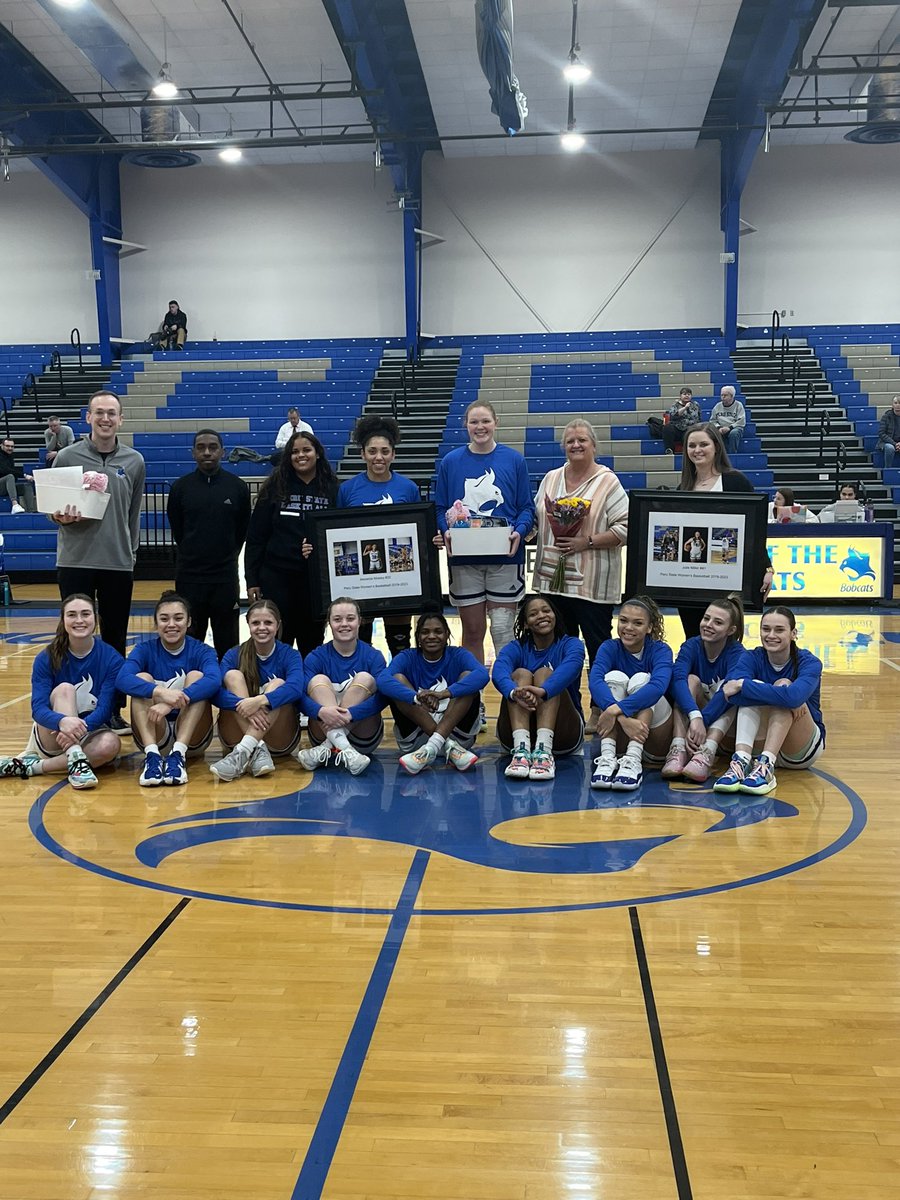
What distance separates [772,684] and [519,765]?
116 centimetres

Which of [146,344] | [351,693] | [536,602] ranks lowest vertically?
[351,693]

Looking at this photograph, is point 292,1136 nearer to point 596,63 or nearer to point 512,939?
point 512,939

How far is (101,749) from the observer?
474 centimetres

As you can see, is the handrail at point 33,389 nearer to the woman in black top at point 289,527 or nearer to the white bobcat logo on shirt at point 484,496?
the woman in black top at point 289,527

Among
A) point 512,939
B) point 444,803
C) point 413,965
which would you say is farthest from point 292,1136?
point 444,803

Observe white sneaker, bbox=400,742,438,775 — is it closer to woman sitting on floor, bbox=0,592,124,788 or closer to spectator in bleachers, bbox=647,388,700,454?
woman sitting on floor, bbox=0,592,124,788

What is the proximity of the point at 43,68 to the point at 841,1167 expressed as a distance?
17.7 meters

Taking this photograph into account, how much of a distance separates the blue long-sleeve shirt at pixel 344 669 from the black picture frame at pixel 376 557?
0.25 m

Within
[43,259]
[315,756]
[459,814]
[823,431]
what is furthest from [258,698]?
[43,259]

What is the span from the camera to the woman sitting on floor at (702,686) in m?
4.55

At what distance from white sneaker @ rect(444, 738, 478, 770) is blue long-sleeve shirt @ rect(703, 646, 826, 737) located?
3.54ft

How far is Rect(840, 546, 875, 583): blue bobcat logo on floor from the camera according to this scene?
418 inches

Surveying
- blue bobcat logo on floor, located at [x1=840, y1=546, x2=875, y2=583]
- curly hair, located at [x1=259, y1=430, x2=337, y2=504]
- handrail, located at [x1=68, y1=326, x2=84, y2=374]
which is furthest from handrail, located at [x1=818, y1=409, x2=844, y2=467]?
handrail, located at [x1=68, y1=326, x2=84, y2=374]

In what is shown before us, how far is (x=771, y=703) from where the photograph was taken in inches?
175
